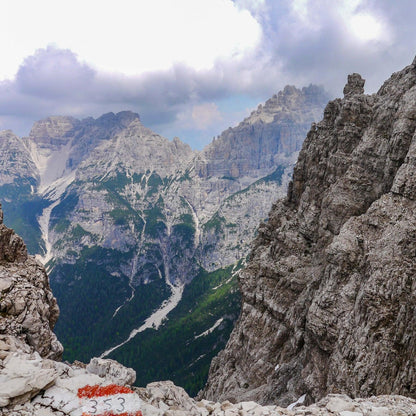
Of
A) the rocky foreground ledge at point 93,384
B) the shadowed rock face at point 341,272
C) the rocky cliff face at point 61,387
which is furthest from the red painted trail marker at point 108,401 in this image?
the shadowed rock face at point 341,272

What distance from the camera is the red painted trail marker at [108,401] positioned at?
802 inches

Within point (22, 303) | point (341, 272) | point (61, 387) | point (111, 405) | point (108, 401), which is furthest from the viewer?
point (341, 272)

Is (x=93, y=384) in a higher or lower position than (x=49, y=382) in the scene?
lower

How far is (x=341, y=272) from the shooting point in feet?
148

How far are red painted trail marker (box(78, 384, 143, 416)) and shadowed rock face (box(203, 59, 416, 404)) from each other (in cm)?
2684

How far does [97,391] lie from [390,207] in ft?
140

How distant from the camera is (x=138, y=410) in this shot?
21.0m

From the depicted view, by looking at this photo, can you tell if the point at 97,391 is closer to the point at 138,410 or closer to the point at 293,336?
the point at 138,410

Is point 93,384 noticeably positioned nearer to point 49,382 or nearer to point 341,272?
point 49,382

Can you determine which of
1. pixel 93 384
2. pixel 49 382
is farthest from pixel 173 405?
pixel 49 382

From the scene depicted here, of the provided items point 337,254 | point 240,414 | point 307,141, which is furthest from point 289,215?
point 240,414

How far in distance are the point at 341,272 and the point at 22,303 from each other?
4129 centimetres

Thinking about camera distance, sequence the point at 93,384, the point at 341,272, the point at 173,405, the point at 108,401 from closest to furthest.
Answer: the point at 108,401, the point at 93,384, the point at 173,405, the point at 341,272

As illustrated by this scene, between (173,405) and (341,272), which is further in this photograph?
(341,272)
